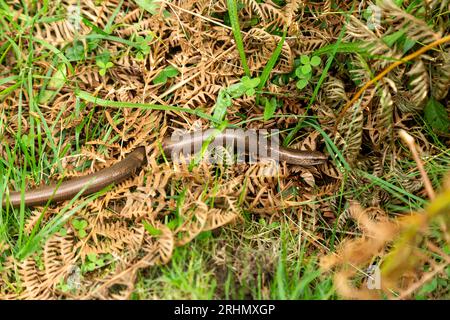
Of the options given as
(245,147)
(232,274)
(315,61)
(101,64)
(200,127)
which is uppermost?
(101,64)

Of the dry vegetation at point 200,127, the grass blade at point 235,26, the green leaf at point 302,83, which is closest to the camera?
the dry vegetation at point 200,127

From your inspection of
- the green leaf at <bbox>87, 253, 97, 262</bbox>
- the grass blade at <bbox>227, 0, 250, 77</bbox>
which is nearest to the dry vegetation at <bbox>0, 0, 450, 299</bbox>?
the green leaf at <bbox>87, 253, 97, 262</bbox>

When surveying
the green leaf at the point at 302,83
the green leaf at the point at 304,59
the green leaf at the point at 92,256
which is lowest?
the green leaf at the point at 92,256

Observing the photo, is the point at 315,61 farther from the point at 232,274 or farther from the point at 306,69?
the point at 232,274

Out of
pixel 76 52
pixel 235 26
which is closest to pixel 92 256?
pixel 76 52

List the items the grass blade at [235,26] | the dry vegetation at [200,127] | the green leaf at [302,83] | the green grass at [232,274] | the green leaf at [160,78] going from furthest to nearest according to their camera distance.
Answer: the green leaf at [160,78] < the green leaf at [302,83] < the grass blade at [235,26] < the dry vegetation at [200,127] < the green grass at [232,274]

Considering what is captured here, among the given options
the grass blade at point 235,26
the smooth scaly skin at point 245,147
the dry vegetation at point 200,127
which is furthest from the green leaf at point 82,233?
the grass blade at point 235,26

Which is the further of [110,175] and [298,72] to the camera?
[298,72]

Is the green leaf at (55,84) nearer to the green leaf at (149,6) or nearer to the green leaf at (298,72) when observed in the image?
the green leaf at (149,6)
